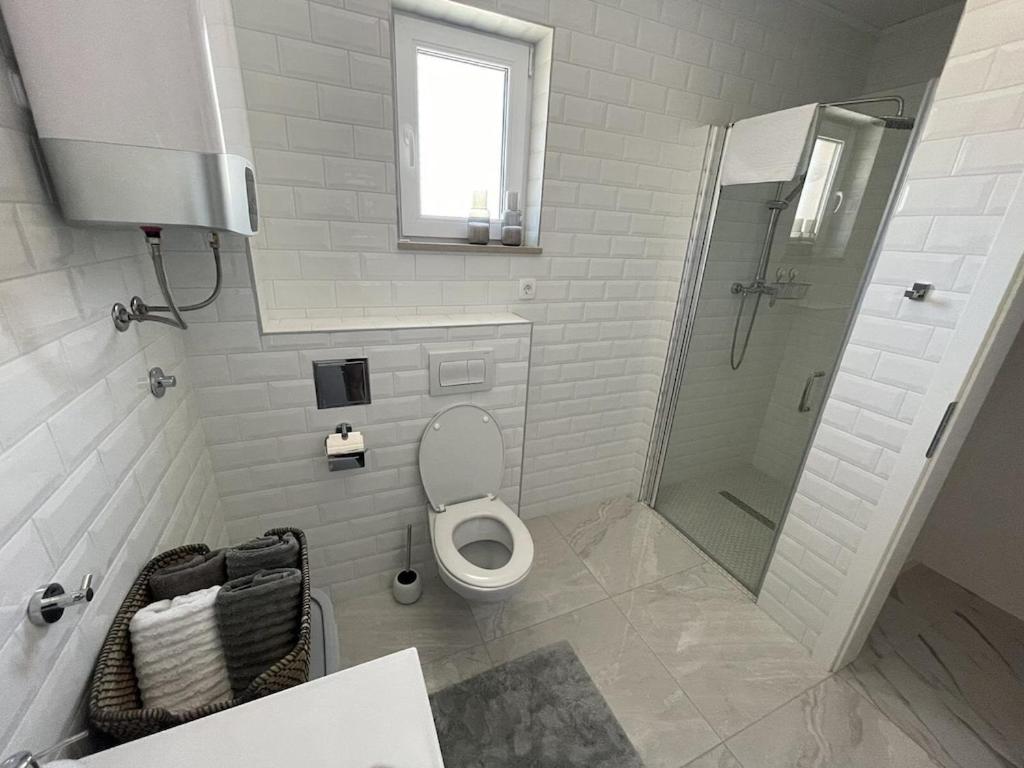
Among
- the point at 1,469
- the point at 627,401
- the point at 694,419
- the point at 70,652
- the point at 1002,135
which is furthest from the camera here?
the point at 694,419

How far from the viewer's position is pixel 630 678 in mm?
1423

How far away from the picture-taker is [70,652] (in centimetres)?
62

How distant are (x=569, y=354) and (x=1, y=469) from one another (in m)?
1.69

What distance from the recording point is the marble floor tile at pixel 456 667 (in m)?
1.38

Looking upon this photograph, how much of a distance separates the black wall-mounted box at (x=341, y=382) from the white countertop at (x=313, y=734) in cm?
90

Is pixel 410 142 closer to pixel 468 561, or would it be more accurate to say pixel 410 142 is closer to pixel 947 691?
pixel 468 561

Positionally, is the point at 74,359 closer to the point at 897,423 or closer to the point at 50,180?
the point at 50,180

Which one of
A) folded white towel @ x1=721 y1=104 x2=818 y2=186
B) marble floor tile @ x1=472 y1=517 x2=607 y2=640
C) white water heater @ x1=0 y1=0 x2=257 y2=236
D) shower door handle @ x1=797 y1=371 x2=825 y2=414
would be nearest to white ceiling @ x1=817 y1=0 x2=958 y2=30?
folded white towel @ x1=721 y1=104 x2=818 y2=186

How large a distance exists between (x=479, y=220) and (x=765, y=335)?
1.63 m

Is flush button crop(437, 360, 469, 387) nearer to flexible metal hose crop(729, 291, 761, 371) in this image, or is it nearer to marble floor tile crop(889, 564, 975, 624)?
flexible metal hose crop(729, 291, 761, 371)

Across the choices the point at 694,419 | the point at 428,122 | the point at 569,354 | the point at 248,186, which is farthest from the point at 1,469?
the point at 694,419

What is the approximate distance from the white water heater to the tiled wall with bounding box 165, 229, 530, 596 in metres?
0.56

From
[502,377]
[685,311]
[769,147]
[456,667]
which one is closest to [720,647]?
[456,667]

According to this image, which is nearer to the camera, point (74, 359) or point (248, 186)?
point (74, 359)
